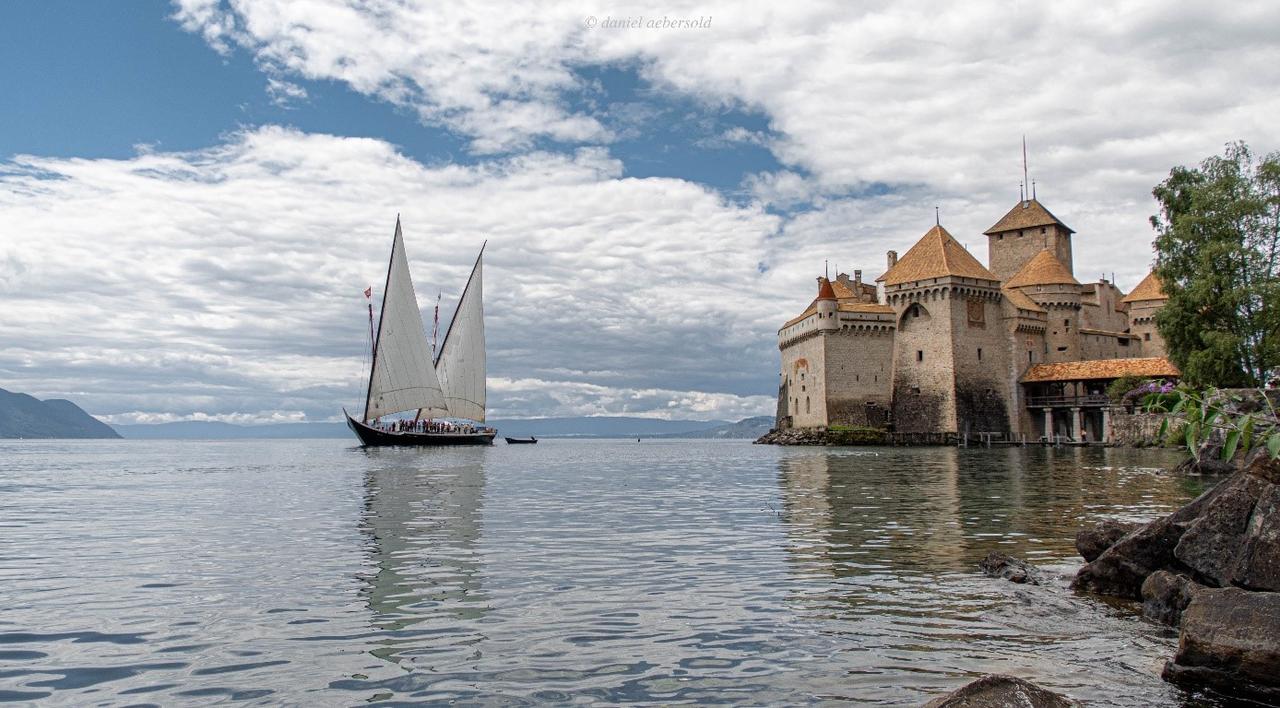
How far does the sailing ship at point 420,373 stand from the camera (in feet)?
227

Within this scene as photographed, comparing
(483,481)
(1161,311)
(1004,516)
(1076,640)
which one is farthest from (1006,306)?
(1076,640)

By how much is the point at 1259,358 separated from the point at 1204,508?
4009 centimetres

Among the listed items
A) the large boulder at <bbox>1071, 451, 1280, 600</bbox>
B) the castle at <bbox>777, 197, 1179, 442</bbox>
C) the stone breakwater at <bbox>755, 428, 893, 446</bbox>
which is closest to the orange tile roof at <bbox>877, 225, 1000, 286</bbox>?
the castle at <bbox>777, 197, 1179, 442</bbox>

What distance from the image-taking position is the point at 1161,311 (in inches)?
1805

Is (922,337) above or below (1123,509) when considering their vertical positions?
above

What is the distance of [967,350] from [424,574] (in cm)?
6463

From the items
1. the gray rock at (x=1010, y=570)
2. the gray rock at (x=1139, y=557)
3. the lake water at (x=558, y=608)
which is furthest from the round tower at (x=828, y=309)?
the gray rock at (x=1139, y=557)

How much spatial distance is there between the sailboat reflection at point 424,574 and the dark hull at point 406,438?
57.4 metres

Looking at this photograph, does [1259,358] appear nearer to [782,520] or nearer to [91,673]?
[782,520]

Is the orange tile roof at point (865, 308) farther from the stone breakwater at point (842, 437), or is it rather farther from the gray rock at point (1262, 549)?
the gray rock at point (1262, 549)

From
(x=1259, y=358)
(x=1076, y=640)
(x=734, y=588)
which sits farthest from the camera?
(x=1259, y=358)

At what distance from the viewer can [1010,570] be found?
1130cm

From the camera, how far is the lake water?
7000mm

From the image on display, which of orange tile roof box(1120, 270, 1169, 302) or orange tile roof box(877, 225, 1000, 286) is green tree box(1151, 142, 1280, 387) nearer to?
orange tile roof box(877, 225, 1000, 286)
